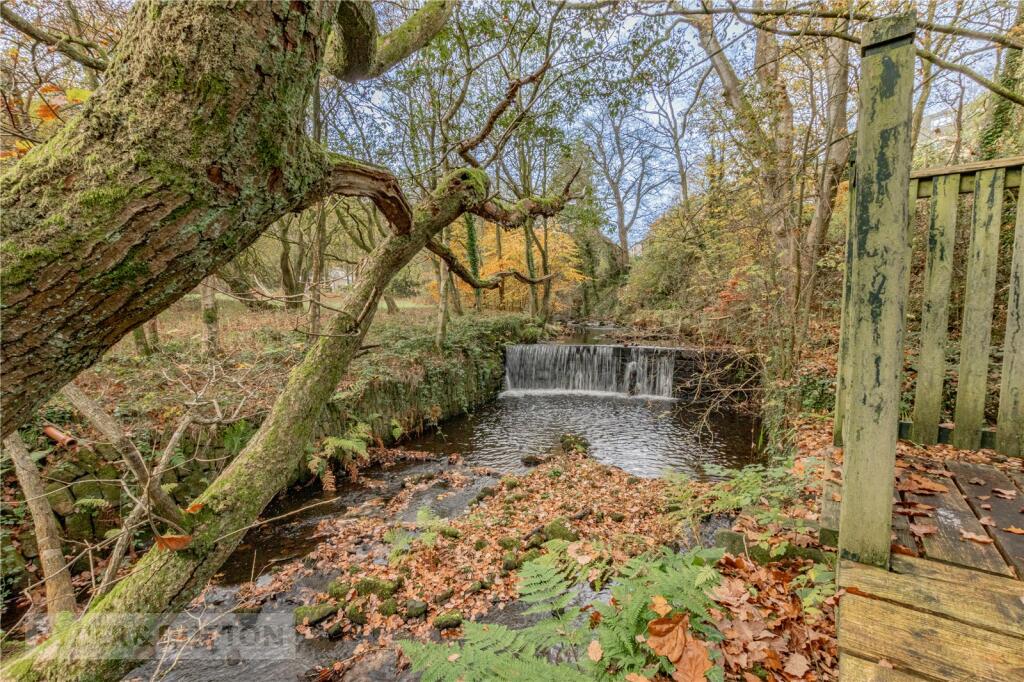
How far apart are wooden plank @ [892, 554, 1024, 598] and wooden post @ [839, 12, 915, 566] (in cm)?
13

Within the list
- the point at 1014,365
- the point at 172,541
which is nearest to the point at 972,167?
the point at 1014,365

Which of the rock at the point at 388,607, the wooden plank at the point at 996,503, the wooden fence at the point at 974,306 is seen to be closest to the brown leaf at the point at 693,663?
the wooden plank at the point at 996,503

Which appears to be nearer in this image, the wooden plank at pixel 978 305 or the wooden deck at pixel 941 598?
the wooden deck at pixel 941 598

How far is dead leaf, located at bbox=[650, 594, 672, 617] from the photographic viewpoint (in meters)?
1.88

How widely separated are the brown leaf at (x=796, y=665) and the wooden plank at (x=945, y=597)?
0.40 metres

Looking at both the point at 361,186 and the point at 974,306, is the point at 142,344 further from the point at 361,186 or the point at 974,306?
the point at 974,306

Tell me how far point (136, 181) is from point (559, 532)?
4.69 meters

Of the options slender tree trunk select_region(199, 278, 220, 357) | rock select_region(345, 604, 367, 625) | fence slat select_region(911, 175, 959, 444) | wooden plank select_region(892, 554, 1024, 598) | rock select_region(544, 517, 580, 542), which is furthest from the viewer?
slender tree trunk select_region(199, 278, 220, 357)

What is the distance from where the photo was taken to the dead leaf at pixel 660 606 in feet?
6.15

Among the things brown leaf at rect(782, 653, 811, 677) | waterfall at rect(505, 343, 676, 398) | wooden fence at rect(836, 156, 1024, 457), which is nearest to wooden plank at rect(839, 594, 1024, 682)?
brown leaf at rect(782, 653, 811, 677)

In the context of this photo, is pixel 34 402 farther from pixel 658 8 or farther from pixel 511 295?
pixel 511 295

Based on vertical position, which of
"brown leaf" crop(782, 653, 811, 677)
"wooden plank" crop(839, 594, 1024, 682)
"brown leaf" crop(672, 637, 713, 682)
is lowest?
"brown leaf" crop(782, 653, 811, 677)

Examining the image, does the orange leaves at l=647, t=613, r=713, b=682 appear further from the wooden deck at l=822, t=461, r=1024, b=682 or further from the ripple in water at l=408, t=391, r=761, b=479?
the ripple in water at l=408, t=391, r=761, b=479

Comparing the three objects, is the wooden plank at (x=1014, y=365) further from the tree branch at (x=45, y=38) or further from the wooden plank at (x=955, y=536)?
the tree branch at (x=45, y=38)
